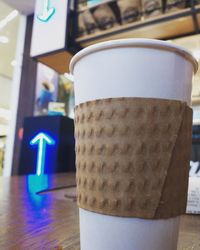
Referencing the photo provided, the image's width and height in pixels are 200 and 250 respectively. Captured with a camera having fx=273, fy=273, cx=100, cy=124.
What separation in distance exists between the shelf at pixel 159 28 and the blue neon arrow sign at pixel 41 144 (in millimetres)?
1257

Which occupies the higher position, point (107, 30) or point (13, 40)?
point (13, 40)

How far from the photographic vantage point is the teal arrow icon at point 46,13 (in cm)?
255

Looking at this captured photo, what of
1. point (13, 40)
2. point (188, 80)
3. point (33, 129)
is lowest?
point (188, 80)

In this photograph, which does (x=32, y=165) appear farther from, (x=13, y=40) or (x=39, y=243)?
(x=39, y=243)

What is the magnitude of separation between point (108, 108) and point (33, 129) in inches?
115

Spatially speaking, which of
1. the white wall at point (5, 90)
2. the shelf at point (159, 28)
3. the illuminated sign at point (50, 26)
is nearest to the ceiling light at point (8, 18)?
the illuminated sign at point (50, 26)

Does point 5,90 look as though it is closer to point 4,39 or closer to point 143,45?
point 4,39

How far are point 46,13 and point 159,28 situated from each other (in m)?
1.17

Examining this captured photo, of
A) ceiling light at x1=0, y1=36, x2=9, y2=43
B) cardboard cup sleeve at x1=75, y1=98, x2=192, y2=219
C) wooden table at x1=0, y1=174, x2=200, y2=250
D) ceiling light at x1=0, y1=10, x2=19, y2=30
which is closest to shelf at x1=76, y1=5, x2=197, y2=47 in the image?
wooden table at x1=0, y1=174, x2=200, y2=250

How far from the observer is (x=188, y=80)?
34 cm

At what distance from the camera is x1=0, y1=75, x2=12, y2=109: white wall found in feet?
19.8

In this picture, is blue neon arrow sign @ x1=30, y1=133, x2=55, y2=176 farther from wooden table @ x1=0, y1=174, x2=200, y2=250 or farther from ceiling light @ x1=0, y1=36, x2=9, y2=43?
wooden table @ x1=0, y1=174, x2=200, y2=250

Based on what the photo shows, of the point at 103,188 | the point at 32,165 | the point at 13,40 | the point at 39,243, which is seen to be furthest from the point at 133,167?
the point at 13,40

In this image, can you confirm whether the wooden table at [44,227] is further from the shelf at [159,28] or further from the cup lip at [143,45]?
the shelf at [159,28]
